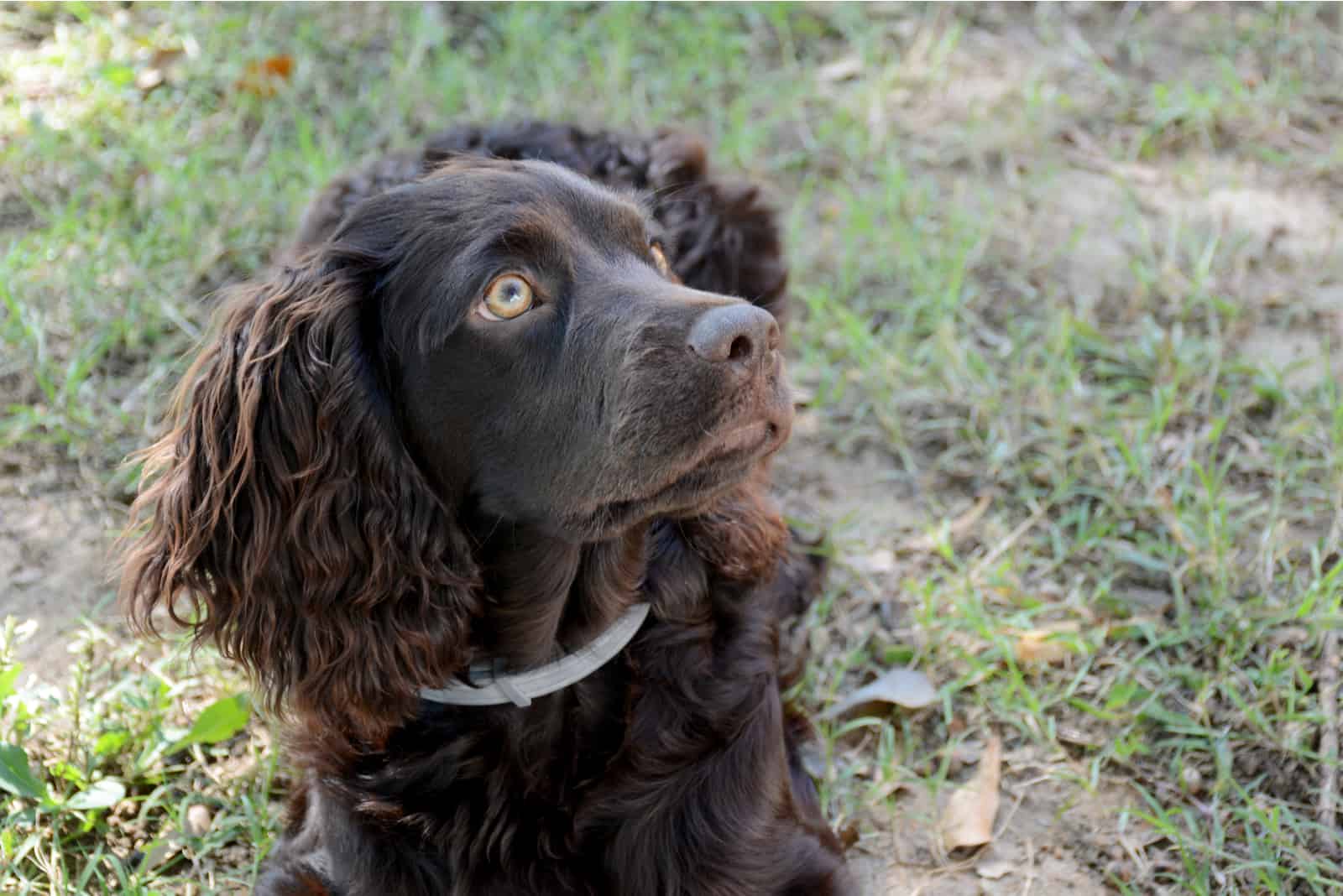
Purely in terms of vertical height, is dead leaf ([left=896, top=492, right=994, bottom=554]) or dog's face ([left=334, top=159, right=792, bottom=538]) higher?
dog's face ([left=334, top=159, right=792, bottom=538])

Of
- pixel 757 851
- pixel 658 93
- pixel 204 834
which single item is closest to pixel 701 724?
pixel 757 851

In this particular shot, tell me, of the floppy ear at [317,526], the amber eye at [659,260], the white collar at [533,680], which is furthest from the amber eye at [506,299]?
the white collar at [533,680]

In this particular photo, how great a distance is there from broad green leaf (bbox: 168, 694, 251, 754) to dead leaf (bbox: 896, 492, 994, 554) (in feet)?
5.47

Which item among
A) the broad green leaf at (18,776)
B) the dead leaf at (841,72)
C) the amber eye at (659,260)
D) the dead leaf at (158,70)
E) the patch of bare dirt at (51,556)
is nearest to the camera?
the amber eye at (659,260)

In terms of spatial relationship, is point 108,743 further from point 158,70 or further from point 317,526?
point 158,70

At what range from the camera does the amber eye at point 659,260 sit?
271 cm

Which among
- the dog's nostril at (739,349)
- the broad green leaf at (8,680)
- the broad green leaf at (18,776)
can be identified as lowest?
the broad green leaf at (18,776)

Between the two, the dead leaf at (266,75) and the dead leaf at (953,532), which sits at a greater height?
the dead leaf at (266,75)

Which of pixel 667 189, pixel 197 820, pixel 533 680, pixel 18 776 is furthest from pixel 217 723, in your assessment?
pixel 667 189

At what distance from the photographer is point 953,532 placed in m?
3.70

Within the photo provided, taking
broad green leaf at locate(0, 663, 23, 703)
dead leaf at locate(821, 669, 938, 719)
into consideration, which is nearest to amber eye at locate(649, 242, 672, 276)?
dead leaf at locate(821, 669, 938, 719)

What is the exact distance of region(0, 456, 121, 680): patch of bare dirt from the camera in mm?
3379

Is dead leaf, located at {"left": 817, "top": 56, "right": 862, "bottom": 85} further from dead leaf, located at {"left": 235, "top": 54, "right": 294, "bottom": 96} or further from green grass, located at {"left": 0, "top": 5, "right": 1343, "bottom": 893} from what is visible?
dead leaf, located at {"left": 235, "top": 54, "right": 294, "bottom": 96}

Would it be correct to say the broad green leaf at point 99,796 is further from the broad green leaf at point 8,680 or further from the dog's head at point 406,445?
the dog's head at point 406,445
